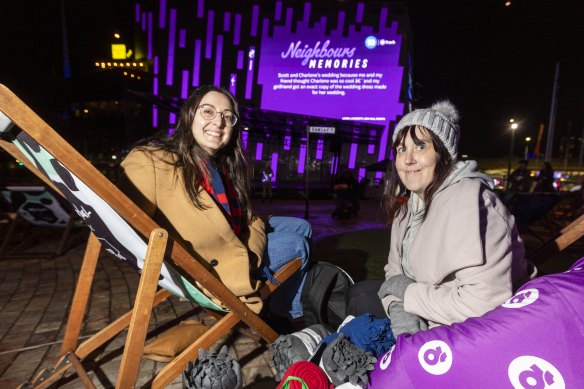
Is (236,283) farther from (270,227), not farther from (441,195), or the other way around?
(441,195)

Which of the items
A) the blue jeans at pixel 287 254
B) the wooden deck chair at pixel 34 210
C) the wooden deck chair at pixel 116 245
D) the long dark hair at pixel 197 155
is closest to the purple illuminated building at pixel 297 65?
the wooden deck chair at pixel 34 210

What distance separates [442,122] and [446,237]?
581 mm

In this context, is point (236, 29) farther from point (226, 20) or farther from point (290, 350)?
point (290, 350)

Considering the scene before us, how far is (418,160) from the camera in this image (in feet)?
5.30

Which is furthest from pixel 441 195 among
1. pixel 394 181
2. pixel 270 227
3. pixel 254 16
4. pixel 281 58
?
pixel 254 16

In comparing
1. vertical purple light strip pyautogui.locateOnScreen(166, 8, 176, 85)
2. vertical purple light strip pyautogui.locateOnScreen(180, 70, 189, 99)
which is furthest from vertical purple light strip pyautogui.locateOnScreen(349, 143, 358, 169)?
vertical purple light strip pyautogui.locateOnScreen(166, 8, 176, 85)

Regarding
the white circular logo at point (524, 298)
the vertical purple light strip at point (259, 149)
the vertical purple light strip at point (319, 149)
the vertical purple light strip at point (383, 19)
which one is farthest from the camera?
the vertical purple light strip at point (259, 149)

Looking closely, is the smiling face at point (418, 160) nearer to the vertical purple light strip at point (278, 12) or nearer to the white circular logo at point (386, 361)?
the white circular logo at point (386, 361)

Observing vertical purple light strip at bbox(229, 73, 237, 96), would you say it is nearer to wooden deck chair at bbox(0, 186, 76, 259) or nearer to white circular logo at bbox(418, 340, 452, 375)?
wooden deck chair at bbox(0, 186, 76, 259)

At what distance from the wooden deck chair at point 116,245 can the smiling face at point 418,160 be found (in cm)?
100

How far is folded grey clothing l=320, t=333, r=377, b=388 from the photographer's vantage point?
130cm

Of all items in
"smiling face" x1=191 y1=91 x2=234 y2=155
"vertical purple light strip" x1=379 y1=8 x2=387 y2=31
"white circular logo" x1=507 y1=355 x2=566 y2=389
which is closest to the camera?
"white circular logo" x1=507 y1=355 x2=566 y2=389

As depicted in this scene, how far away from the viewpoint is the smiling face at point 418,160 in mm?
1594

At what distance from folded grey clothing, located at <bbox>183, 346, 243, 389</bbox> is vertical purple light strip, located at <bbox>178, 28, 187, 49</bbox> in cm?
2509
